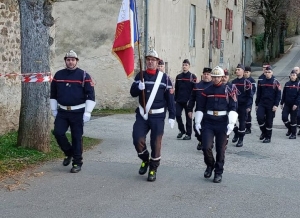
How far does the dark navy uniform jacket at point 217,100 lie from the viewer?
8.51 metres

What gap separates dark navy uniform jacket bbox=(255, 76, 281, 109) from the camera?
43.4ft

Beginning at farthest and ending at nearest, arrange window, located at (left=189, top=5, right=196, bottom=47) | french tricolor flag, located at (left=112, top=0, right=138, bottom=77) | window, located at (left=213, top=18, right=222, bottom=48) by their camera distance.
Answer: window, located at (left=213, top=18, right=222, bottom=48) → window, located at (left=189, top=5, right=196, bottom=47) → french tricolor flag, located at (left=112, top=0, right=138, bottom=77)

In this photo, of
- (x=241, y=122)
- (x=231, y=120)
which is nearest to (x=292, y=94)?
(x=241, y=122)

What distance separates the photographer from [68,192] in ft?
24.6

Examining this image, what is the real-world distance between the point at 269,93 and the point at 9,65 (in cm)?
624

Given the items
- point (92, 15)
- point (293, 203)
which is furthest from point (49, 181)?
point (92, 15)

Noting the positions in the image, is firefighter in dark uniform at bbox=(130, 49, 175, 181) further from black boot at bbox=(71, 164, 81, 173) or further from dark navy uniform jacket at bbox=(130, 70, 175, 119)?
black boot at bbox=(71, 164, 81, 173)

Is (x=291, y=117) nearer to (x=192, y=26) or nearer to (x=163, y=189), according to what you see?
(x=163, y=189)

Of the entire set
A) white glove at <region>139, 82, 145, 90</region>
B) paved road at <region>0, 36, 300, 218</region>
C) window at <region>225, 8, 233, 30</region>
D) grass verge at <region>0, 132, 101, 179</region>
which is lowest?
paved road at <region>0, 36, 300, 218</region>

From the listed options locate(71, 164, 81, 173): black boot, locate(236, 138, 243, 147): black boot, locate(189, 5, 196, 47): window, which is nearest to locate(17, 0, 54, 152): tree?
locate(71, 164, 81, 173): black boot

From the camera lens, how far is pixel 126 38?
878 centimetres

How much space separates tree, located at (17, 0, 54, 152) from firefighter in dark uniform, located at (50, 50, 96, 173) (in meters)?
1.30

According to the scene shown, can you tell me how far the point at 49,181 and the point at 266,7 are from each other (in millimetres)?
41556

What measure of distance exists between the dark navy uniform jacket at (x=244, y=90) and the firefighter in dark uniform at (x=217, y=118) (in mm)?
4284
